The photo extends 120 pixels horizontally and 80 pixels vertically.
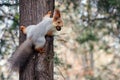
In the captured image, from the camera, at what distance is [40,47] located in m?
3.15

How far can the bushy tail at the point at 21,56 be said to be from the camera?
309 cm

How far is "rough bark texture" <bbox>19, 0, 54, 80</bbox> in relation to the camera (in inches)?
126

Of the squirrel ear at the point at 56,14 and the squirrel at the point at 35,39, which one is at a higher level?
the squirrel ear at the point at 56,14

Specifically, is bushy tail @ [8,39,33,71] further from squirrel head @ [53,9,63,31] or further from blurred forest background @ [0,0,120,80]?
Answer: squirrel head @ [53,9,63,31]

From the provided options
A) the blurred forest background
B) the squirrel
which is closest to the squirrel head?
the squirrel

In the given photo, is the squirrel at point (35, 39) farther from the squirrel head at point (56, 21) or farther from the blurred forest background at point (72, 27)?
the blurred forest background at point (72, 27)

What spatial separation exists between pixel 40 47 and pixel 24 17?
13.6 inches

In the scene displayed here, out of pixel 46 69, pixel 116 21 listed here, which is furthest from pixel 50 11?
pixel 116 21

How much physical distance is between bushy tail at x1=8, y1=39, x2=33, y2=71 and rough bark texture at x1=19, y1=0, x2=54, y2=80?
0.19 feet

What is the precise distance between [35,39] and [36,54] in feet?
0.51

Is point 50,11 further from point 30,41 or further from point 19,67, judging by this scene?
point 19,67

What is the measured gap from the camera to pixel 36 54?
10.5ft

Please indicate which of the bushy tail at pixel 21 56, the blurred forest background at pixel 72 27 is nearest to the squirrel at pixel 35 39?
the bushy tail at pixel 21 56

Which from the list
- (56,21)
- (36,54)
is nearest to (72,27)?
(36,54)
